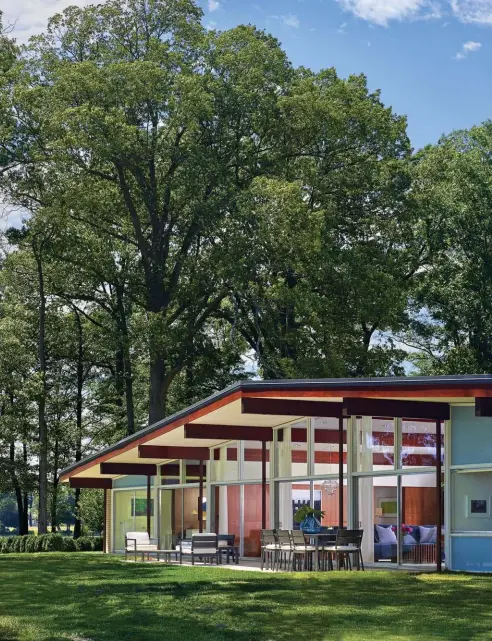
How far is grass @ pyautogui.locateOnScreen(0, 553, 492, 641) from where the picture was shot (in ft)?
41.3

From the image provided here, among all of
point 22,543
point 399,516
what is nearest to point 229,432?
point 399,516

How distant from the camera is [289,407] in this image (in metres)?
21.6

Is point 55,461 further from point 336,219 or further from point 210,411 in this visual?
point 210,411

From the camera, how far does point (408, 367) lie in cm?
5869

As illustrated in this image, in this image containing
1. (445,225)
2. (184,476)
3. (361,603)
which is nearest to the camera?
(361,603)

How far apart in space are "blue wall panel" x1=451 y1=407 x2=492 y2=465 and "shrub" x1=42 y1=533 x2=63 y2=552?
27.2 meters

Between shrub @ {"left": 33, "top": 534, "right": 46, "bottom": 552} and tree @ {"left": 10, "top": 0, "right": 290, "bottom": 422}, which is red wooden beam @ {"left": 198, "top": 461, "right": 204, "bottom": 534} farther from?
shrub @ {"left": 33, "top": 534, "right": 46, "bottom": 552}

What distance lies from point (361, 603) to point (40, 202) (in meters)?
31.4

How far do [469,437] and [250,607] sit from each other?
674 centimetres

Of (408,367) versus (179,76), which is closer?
(179,76)

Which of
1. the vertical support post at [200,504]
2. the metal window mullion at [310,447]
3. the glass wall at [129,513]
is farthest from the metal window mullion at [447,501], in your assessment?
the glass wall at [129,513]

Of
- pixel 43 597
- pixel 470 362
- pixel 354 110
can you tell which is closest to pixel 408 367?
pixel 470 362

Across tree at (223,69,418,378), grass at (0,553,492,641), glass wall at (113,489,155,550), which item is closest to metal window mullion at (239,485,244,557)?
grass at (0,553,492,641)

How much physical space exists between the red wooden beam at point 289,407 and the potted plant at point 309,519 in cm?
218
